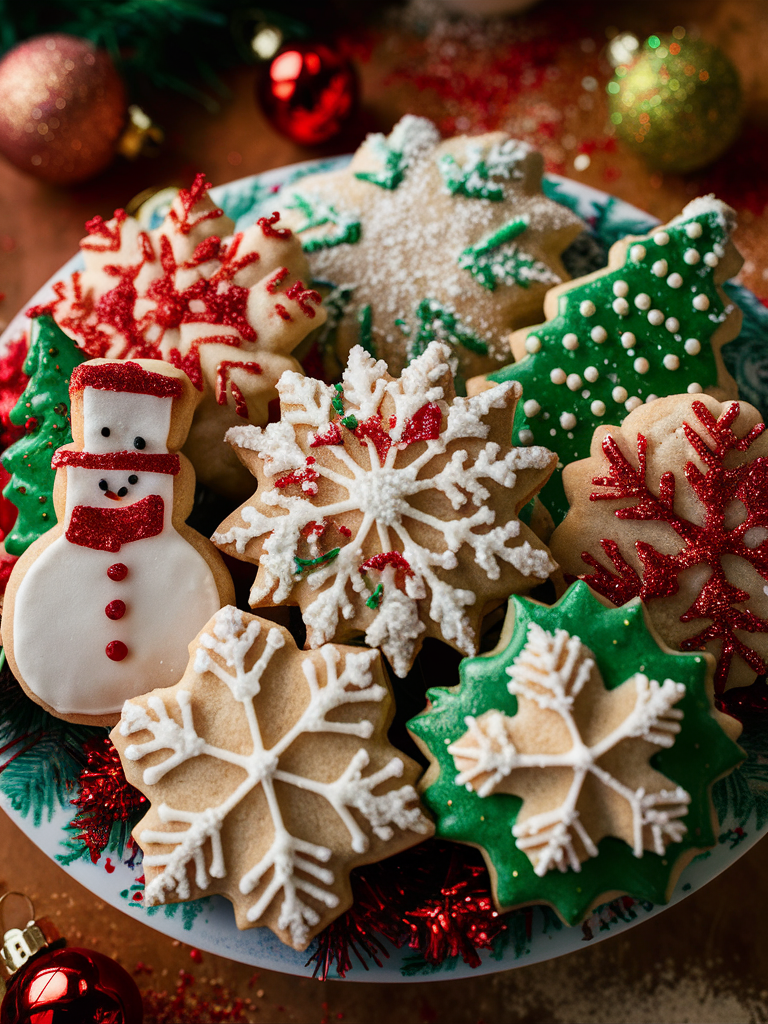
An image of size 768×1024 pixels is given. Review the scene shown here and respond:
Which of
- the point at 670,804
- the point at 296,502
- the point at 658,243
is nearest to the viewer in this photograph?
the point at 670,804

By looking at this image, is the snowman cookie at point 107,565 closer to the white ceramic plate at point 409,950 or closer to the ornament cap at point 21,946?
the white ceramic plate at point 409,950

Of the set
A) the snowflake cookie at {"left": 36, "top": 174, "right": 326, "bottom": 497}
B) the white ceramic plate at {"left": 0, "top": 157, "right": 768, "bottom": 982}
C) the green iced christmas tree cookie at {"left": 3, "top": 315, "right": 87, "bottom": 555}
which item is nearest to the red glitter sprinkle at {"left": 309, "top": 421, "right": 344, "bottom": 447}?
the snowflake cookie at {"left": 36, "top": 174, "right": 326, "bottom": 497}

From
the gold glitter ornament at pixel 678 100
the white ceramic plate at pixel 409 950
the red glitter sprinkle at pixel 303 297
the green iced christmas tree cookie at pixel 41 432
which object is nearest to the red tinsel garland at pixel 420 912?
the white ceramic plate at pixel 409 950

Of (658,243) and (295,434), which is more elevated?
(658,243)

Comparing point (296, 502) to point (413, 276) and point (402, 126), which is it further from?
point (402, 126)

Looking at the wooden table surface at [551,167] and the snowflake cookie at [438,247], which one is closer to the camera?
the snowflake cookie at [438,247]

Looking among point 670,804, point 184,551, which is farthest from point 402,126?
point 670,804

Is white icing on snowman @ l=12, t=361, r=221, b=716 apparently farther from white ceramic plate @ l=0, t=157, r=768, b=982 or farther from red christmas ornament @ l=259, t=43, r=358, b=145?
red christmas ornament @ l=259, t=43, r=358, b=145
